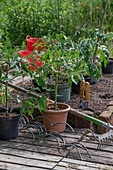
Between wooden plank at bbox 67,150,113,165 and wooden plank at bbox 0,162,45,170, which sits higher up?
wooden plank at bbox 0,162,45,170

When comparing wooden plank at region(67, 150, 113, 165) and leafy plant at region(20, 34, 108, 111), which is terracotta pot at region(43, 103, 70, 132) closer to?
leafy plant at region(20, 34, 108, 111)

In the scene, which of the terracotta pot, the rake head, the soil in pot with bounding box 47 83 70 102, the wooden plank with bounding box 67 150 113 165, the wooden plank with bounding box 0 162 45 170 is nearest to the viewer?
the wooden plank with bounding box 0 162 45 170

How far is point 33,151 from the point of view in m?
2.67

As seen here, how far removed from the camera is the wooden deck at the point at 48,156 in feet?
7.80

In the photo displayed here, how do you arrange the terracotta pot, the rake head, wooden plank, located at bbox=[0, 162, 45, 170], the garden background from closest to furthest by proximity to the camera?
wooden plank, located at bbox=[0, 162, 45, 170]
the rake head
the terracotta pot
the garden background

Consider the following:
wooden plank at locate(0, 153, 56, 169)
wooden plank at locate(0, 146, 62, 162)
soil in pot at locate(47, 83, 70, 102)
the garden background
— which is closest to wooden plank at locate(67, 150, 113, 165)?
wooden plank at locate(0, 146, 62, 162)

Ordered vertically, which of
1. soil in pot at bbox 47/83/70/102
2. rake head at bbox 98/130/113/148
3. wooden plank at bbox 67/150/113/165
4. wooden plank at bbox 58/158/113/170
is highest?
soil in pot at bbox 47/83/70/102

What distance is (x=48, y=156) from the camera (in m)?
2.56

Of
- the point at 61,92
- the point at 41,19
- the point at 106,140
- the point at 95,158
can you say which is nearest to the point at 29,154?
the point at 95,158

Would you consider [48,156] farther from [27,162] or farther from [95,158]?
[95,158]

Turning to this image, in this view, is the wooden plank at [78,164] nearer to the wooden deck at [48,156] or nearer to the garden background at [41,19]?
the wooden deck at [48,156]

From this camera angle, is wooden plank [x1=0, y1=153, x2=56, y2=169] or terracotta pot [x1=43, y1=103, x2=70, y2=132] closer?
wooden plank [x1=0, y1=153, x2=56, y2=169]

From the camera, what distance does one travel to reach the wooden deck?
7.80 ft

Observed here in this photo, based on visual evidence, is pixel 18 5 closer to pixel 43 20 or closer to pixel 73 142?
pixel 43 20
